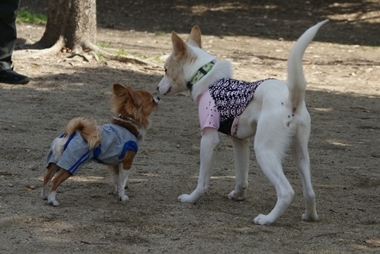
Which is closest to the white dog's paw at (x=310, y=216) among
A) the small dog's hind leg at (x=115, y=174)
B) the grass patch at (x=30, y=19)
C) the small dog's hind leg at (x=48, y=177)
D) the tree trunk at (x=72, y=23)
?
the small dog's hind leg at (x=115, y=174)

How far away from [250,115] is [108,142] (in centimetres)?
103

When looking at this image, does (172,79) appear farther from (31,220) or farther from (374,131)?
(374,131)

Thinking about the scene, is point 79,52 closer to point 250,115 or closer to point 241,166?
point 241,166

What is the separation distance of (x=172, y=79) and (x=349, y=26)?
12011 millimetres

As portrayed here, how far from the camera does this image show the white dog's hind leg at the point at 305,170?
4.82 meters

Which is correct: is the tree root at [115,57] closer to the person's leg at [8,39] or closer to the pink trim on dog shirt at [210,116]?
the person's leg at [8,39]

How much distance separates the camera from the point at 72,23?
10312 millimetres

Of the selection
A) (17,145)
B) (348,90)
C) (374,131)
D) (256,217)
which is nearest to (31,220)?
(256,217)

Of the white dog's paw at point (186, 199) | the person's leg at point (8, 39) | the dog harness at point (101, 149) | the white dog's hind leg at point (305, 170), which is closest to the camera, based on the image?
the white dog's hind leg at point (305, 170)

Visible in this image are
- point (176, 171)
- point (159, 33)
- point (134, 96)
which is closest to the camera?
point (134, 96)

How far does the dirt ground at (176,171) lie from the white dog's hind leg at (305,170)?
0.11 metres

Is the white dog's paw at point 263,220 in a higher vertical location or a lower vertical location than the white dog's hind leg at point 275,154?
lower

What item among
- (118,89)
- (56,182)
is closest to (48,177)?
(56,182)

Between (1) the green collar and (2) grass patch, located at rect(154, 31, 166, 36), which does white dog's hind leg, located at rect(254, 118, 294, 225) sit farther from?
(2) grass patch, located at rect(154, 31, 166, 36)
